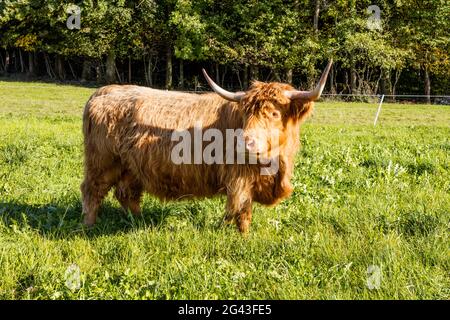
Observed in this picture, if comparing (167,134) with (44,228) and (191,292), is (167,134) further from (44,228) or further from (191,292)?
(191,292)

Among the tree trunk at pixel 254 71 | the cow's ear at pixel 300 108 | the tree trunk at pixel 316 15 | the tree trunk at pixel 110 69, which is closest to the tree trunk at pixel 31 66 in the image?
the tree trunk at pixel 110 69

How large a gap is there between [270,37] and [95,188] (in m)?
23.3

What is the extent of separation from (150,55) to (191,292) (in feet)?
97.5

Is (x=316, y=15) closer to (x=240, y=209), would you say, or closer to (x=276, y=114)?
(x=276, y=114)

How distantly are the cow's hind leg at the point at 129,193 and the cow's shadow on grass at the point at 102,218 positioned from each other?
0.09 meters

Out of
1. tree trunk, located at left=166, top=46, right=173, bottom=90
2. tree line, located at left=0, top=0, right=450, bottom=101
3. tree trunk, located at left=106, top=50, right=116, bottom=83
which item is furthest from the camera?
tree trunk, located at left=106, top=50, right=116, bottom=83

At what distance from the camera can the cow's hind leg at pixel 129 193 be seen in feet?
15.9

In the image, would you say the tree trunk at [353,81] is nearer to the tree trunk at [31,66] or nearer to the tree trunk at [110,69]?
the tree trunk at [110,69]

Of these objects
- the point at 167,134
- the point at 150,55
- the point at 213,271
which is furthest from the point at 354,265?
the point at 150,55

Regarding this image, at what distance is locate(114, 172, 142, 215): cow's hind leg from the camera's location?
484 centimetres

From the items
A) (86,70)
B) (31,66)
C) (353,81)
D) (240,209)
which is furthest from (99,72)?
(240,209)

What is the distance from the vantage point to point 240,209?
13.8 feet

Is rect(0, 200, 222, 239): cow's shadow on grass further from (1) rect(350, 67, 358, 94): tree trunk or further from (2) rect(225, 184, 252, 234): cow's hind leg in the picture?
(1) rect(350, 67, 358, 94): tree trunk

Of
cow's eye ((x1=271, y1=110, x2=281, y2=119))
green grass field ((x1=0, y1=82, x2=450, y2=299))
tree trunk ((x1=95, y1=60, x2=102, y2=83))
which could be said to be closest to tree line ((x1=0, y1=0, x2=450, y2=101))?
tree trunk ((x1=95, y1=60, x2=102, y2=83))
